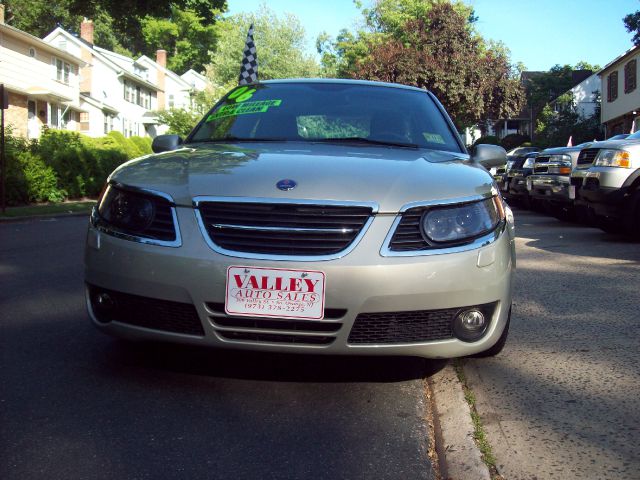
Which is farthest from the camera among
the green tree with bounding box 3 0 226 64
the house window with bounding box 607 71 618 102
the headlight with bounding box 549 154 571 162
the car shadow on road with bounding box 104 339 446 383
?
the house window with bounding box 607 71 618 102

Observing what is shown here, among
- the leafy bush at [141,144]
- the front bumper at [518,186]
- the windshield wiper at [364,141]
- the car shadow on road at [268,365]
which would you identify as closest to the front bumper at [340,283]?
the car shadow on road at [268,365]

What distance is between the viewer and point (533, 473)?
2.43 m

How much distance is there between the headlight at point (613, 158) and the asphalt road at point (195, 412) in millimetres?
5645

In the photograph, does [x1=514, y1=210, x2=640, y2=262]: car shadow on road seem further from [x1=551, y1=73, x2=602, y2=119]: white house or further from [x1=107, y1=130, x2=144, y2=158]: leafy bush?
[x1=551, y1=73, x2=602, y2=119]: white house

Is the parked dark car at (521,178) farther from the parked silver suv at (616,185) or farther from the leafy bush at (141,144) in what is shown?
the leafy bush at (141,144)

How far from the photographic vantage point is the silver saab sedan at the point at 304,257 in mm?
2832

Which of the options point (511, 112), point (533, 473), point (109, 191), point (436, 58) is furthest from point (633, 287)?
point (511, 112)

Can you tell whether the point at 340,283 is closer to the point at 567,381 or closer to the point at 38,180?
the point at 567,381

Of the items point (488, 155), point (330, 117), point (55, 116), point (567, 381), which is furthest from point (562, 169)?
point (55, 116)

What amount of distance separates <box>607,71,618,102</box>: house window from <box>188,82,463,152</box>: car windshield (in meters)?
34.5

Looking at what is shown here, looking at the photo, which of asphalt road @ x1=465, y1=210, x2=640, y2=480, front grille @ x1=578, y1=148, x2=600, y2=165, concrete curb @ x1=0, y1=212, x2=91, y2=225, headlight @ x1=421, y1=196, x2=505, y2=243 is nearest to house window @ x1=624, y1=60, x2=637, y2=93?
front grille @ x1=578, y1=148, x2=600, y2=165

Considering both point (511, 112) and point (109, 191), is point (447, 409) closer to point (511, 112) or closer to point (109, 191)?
point (109, 191)

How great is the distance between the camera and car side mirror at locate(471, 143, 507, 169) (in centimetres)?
436

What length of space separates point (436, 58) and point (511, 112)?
5.64 metres
